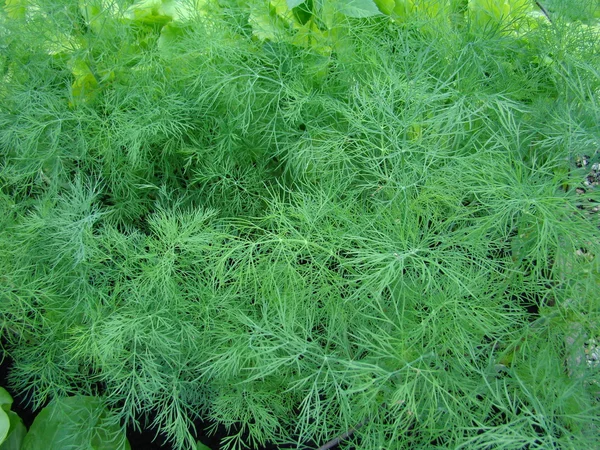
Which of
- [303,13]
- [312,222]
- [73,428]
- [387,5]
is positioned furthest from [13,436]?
[387,5]

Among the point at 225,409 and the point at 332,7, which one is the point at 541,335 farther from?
the point at 332,7

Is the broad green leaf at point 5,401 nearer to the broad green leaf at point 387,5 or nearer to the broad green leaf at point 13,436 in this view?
the broad green leaf at point 13,436

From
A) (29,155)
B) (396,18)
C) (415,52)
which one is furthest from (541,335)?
(29,155)

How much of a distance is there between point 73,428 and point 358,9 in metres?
1.21

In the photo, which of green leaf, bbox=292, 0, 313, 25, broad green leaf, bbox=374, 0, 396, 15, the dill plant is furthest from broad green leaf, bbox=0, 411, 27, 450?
broad green leaf, bbox=374, 0, 396, 15

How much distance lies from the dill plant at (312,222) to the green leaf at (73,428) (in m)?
0.05

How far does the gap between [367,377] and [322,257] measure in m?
0.32

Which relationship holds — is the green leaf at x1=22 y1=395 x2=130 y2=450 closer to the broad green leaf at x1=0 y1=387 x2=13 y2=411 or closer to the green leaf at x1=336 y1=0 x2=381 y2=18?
the broad green leaf at x1=0 y1=387 x2=13 y2=411

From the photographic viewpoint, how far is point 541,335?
42.9 inches

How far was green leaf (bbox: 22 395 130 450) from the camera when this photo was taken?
122 cm

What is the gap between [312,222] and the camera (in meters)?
1.06

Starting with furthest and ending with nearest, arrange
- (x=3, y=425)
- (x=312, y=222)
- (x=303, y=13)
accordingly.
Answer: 1. (x=303, y=13)
2. (x=3, y=425)
3. (x=312, y=222)

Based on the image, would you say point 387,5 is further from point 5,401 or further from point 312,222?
point 5,401

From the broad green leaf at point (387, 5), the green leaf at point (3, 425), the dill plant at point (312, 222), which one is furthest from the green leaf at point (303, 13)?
the green leaf at point (3, 425)
